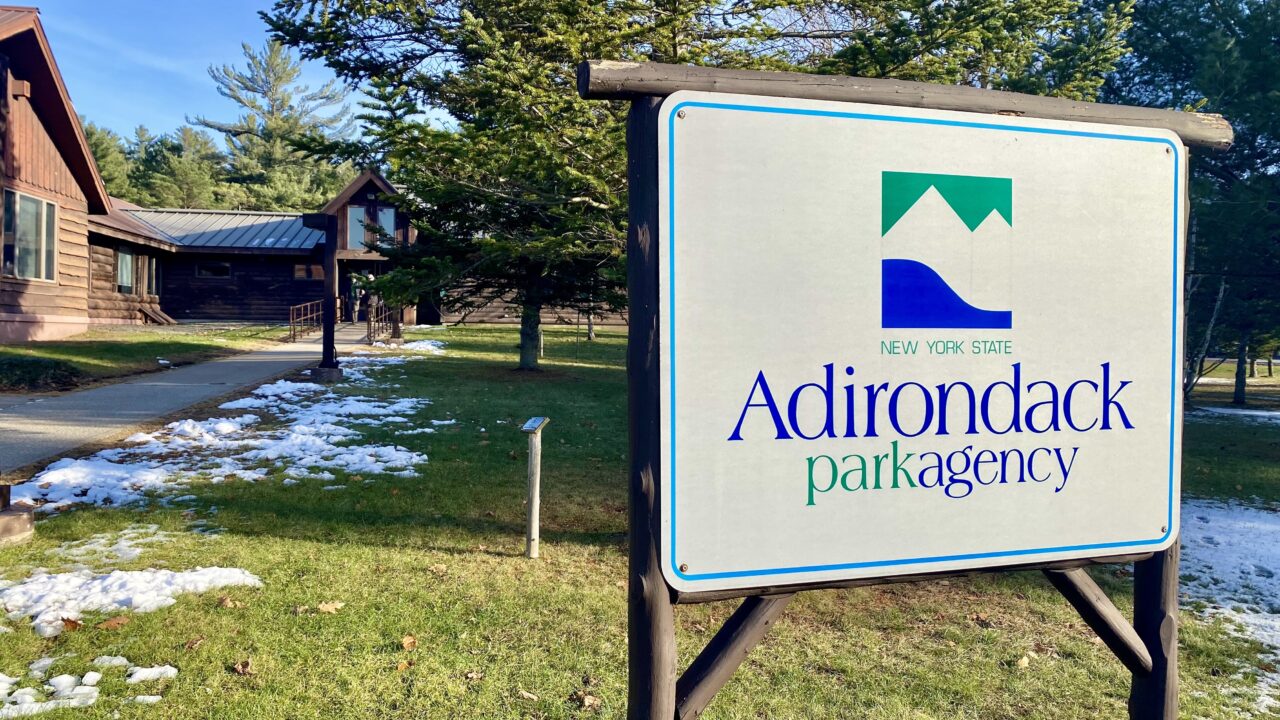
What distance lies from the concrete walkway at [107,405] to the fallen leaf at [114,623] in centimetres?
388

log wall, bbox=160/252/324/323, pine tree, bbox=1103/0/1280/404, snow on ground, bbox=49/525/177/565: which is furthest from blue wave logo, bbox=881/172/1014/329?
log wall, bbox=160/252/324/323

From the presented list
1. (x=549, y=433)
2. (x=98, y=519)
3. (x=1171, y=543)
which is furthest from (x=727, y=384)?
(x=549, y=433)

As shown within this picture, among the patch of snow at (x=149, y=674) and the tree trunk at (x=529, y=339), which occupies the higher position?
the tree trunk at (x=529, y=339)

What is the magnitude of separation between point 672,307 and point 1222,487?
30.1 feet

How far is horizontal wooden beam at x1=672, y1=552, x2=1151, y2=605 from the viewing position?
223 centimetres

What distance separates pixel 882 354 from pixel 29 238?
19926 millimetres

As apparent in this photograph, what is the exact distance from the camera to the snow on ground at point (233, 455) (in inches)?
259

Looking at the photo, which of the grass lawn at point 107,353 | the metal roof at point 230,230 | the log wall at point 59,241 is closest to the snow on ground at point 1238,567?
the grass lawn at point 107,353

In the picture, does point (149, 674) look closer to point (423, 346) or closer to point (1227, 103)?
point (1227, 103)

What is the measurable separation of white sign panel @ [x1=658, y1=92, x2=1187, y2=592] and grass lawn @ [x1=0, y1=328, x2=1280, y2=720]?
5.20ft

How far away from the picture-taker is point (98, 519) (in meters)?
5.84

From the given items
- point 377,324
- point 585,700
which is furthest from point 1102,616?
point 377,324

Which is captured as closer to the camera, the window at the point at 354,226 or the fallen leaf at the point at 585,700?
the fallen leaf at the point at 585,700

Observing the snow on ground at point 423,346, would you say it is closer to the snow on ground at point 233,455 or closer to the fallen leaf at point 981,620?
the snow on ground at point 233,455
